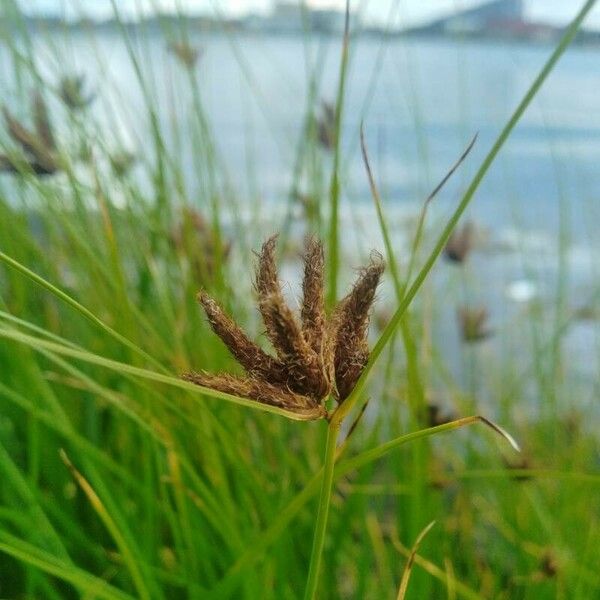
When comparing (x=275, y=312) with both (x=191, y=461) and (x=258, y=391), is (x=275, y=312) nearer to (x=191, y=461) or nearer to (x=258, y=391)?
(x=258, y=391)

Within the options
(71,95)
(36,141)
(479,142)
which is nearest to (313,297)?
(36,141)

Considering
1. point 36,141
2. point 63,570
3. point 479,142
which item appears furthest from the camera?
point 479,142

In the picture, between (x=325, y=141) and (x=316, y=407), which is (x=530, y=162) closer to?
(x=325, y=141)

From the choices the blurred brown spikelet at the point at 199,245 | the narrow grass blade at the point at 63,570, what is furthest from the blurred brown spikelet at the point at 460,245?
the narrow grass blade at the point at 63,570

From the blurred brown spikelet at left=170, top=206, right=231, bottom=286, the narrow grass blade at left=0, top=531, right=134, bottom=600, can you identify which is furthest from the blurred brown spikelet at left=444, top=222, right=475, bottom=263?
the narrow grass blade at left=0, top=531, right=134, bottom=600

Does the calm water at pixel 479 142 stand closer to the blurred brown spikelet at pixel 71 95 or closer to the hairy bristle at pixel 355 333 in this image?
the blurred brown spikelet at pixel 71 95

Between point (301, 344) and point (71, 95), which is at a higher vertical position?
point (71, 95)

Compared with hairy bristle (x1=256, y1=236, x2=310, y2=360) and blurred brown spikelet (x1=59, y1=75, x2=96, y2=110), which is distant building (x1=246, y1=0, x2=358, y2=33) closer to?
blurred brown spikelet (x1=59, y1=75, x2=96, y2=110)

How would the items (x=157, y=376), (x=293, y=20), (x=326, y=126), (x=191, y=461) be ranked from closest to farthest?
(x=157, y=376) < (x=191, y=461) < (x=326, y=126) < (x=293, y=20)
